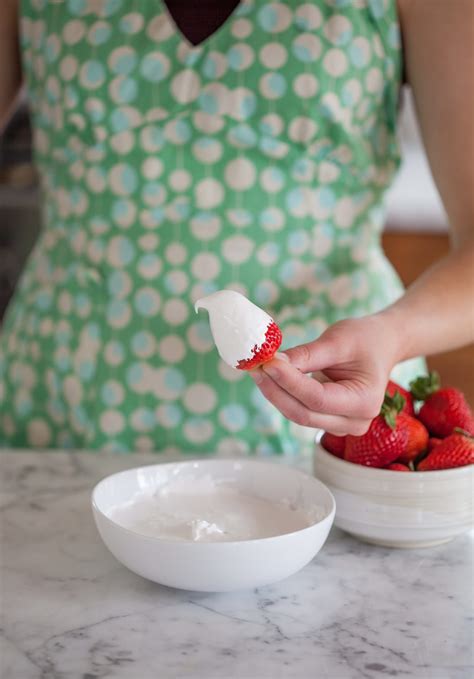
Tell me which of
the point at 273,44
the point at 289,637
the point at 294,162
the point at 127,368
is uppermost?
the point at 273,44

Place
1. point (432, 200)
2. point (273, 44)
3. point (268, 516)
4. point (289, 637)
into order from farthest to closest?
point (432, 200)
point (273, 44)
point (268, 516)
point (289, 637)

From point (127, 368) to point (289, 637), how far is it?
0.58 meters

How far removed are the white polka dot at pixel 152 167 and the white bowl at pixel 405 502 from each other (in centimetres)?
51

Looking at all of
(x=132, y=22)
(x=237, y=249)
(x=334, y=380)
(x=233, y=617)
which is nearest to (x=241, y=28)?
(x=132, y=22)

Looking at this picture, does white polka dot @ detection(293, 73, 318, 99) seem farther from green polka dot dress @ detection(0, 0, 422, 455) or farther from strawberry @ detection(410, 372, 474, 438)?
strawberry @ detection(410, 372, 474, 438)

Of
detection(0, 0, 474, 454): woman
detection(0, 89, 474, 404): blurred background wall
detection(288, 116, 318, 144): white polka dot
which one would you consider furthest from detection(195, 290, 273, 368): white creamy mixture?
detection(0, 89, 474, 404): blurred background wall

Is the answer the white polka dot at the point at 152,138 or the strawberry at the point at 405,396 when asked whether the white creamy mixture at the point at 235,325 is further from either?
the white polka dot at the point at 152,138

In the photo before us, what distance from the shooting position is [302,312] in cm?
118

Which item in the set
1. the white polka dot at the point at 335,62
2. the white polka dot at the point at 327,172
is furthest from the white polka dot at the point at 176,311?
the white polka dot at the point at 335,62

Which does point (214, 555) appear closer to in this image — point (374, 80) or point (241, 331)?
point (241, 331)

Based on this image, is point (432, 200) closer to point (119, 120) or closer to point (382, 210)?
point (382, 210)

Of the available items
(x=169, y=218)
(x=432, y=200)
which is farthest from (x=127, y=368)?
(x=432, y=200)

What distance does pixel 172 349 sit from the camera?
1185mm

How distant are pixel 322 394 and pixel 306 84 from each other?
1.71ft
